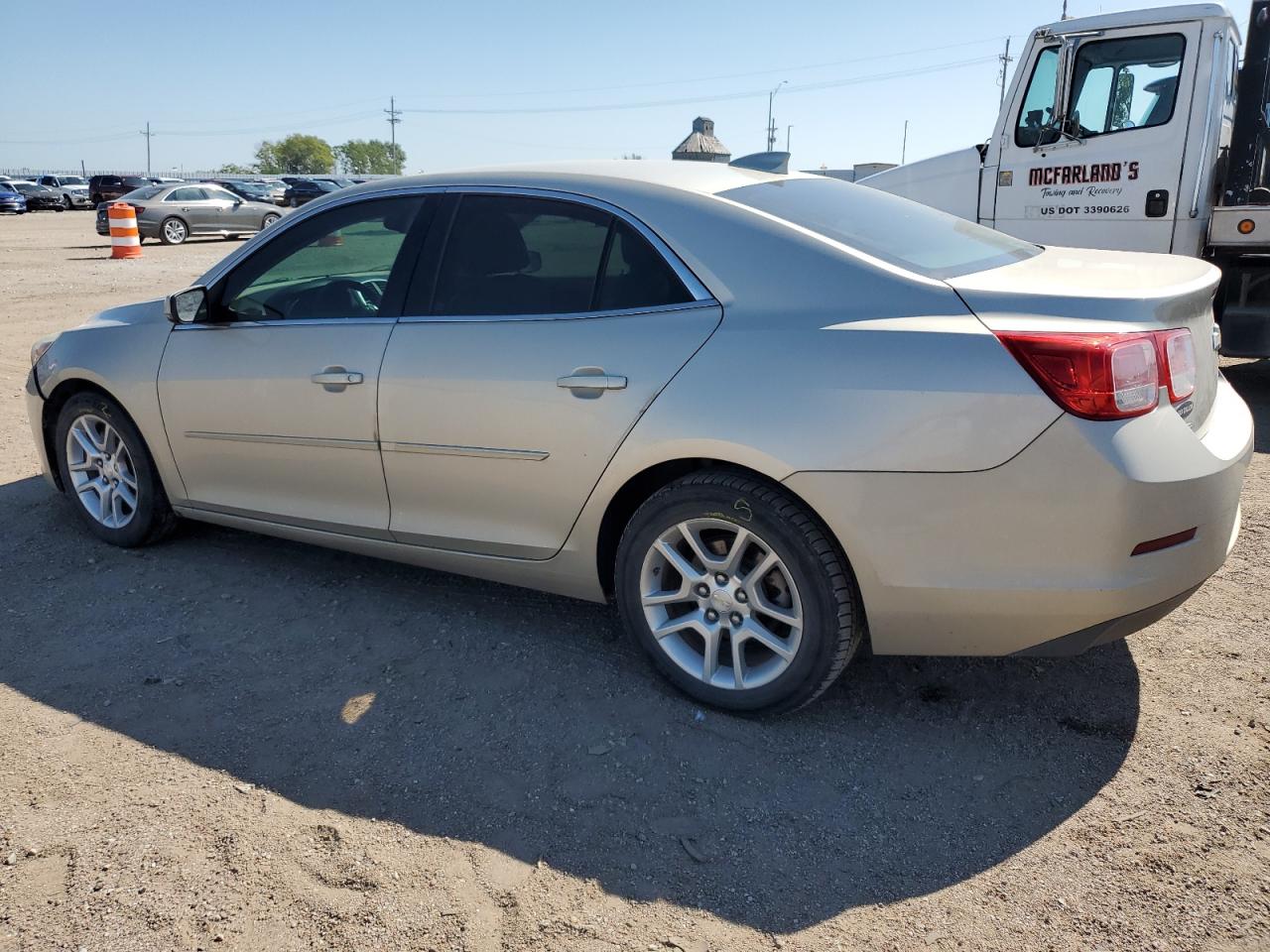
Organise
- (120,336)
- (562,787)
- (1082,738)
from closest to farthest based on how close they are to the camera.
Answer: (562,787), (1082,738), (120,336)

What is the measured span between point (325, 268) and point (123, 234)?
63.0ft

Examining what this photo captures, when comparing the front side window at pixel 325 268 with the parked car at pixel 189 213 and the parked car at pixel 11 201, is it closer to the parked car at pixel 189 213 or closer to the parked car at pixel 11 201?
the parked car at pixel 189 213

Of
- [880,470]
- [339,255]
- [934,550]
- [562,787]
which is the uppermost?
[339,255]

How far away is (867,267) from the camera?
9.64 feet

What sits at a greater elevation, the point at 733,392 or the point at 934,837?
the point at 733,392

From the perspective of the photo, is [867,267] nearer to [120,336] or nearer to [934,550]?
[934,550]

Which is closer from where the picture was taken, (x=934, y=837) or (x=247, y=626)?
(x=934, y=837)

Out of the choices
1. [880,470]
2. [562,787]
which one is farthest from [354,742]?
[880,470]

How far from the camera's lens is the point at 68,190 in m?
50.4

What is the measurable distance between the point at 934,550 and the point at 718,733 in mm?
886

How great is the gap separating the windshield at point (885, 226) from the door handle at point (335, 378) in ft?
4.84

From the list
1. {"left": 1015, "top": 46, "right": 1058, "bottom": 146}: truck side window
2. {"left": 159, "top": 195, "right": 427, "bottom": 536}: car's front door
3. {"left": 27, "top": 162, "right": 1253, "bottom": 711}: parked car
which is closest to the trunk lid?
{"left": 27, "top": 162, "right": 1253, "bottom": 711}: parked car

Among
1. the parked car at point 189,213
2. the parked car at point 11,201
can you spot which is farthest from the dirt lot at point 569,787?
the parked car at point 11,201

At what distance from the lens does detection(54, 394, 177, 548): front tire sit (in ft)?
14.8
